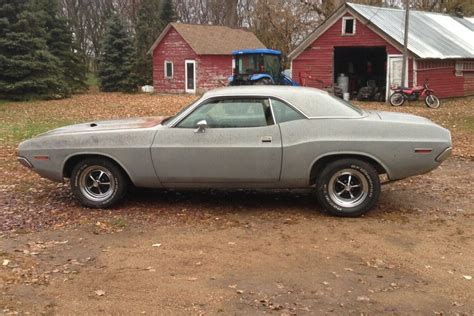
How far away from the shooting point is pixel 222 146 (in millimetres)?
6316

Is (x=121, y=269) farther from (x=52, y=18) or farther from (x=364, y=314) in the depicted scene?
(x=52, y=18)

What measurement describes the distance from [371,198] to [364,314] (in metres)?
2.50

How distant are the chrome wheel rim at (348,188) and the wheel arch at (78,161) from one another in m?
2.41

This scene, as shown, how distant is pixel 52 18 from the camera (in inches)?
1256

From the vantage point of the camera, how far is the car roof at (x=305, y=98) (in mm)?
6418

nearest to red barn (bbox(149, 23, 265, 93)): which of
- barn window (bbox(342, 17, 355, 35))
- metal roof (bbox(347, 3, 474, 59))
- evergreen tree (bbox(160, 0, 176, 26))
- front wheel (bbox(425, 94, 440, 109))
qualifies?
evergreen tree (bbox(160, 0, 176, 26))

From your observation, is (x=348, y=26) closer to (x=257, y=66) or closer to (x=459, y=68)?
(x=257, y=66)

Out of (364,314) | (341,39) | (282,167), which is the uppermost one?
(341,39)

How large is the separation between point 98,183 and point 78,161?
36cm

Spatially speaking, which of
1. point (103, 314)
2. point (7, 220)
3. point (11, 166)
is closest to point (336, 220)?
point (103, 314)

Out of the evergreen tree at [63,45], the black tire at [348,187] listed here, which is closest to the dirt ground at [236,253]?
the black tire at [348,187]

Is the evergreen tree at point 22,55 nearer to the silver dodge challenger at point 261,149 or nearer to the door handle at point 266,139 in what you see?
the silver dodge challenger at point 261,149

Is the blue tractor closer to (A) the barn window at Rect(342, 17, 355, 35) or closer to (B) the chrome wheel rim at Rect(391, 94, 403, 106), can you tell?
(A) the barn window at Rect(342, 17, 355, 35)

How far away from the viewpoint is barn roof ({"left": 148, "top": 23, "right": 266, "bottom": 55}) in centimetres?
3438
